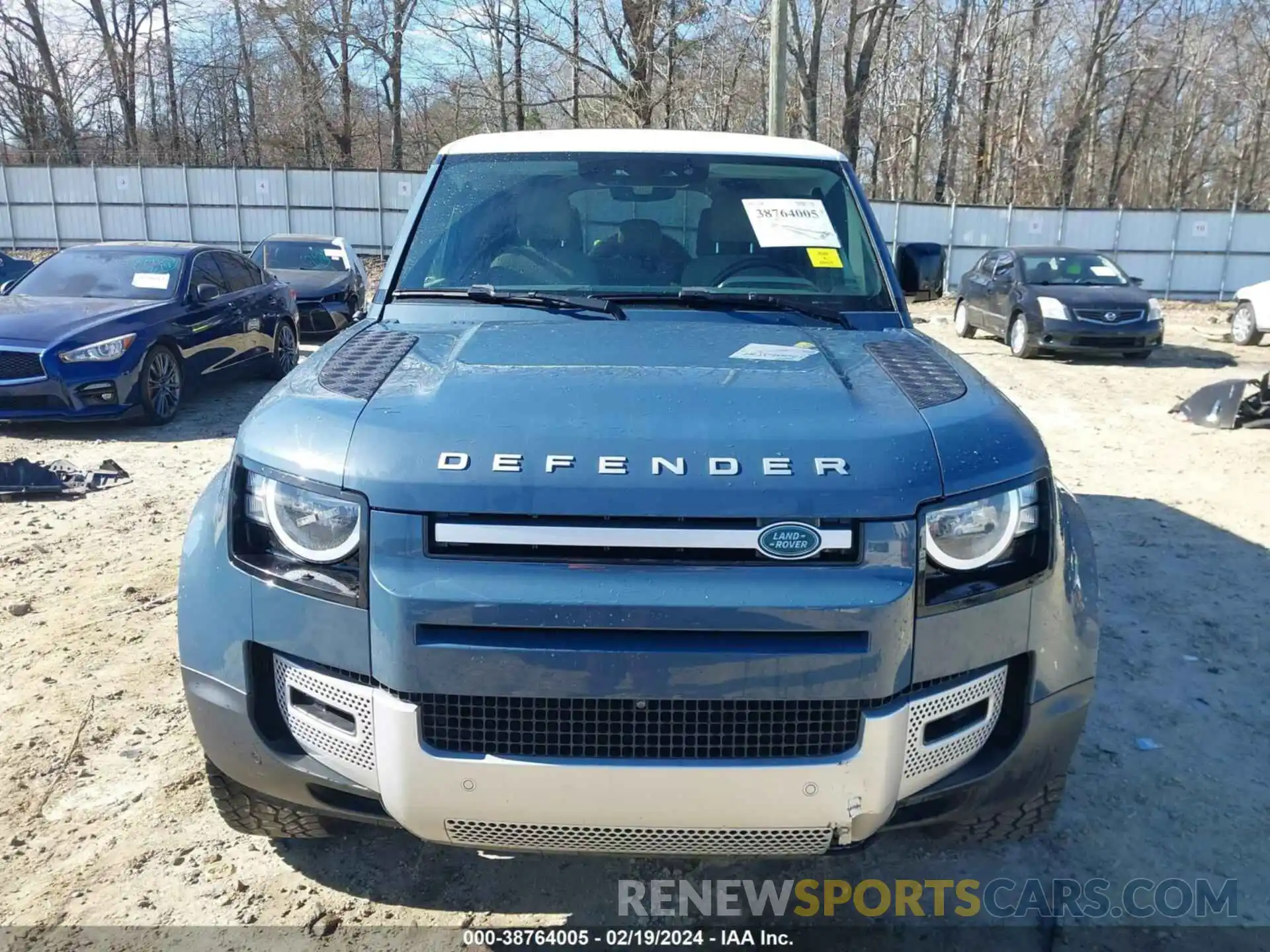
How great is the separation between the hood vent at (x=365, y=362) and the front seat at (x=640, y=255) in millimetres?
806

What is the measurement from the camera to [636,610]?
6.30 feet

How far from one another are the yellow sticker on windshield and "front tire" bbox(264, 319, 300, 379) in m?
8.38

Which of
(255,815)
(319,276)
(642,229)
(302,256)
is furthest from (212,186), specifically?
(255,815)

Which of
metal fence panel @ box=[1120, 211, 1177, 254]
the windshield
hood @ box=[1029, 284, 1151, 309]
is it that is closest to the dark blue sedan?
the windshield

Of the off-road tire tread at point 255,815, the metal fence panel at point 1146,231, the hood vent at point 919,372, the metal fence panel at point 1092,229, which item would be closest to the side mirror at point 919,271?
the hood vent at point 919,372

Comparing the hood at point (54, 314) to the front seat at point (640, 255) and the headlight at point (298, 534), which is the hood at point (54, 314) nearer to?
the front seat at point (640, 255)

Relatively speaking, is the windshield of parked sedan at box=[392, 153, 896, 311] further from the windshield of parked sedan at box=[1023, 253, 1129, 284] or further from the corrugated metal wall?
the corrugated metal wall

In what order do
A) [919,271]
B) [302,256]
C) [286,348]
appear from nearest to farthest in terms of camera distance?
[919,271], [286,348], [302,256]

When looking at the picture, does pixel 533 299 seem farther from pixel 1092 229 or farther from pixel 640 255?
pixel 1092 229

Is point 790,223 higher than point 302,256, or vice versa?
point 790,223

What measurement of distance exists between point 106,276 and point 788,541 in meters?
9.23

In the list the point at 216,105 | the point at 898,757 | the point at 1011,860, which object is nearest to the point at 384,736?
the point at 898,757

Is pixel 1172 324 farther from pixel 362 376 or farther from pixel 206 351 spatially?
pixel 362 376

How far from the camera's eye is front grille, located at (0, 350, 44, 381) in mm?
7848
